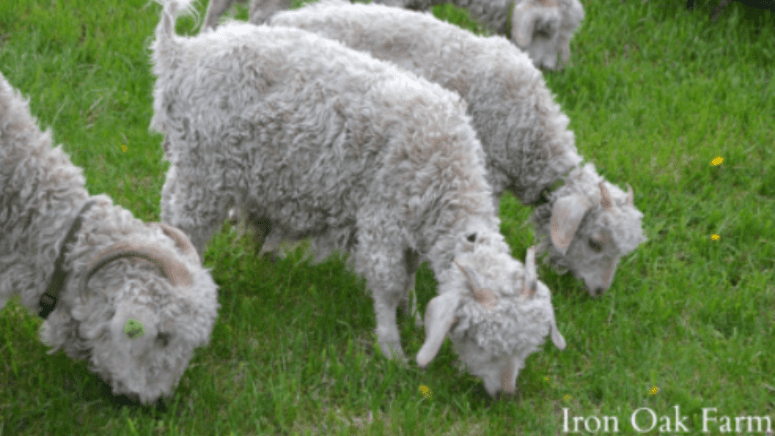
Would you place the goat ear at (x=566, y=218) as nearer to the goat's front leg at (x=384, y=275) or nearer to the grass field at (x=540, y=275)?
the grass field at (x=540, y=275)

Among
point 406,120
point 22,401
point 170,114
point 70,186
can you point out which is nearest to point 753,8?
point 406,120

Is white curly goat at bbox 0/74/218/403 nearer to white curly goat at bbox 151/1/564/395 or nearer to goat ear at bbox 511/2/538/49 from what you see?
white curly goat at bbox 151/1/564/395

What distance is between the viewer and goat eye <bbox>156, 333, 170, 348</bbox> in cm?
339

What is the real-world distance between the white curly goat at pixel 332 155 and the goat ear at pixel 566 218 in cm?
54

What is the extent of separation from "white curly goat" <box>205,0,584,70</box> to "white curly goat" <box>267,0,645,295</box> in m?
Result: 1.57

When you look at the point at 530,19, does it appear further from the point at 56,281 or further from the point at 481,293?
the point at 56,281

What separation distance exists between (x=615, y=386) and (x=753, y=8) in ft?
17.6

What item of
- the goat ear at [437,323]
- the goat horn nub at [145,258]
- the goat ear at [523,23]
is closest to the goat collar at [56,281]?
the goat horn nub at [145,258]

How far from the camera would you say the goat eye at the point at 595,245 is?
460 cm

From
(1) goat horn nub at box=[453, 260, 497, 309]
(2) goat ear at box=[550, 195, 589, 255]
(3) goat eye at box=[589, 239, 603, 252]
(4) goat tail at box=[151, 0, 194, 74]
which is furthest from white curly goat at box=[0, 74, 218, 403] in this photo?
(3) goat eye at box=[589, 239, 603, 252]

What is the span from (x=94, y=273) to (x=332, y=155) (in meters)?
1.28

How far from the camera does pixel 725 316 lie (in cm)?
471

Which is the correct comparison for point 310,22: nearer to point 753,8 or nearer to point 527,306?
point 527,306

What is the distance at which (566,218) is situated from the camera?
444cm
